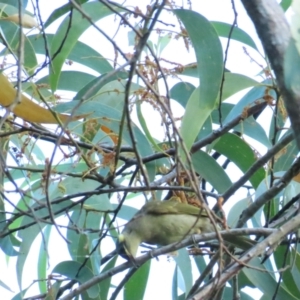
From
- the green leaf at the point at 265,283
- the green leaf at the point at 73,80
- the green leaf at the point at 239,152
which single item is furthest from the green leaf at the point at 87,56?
the green leaf at the point at 265,283

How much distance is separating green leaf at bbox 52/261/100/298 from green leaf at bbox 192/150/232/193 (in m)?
0.36

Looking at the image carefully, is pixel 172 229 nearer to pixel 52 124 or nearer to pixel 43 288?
pixel 52 124

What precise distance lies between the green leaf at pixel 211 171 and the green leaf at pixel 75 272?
364 mm

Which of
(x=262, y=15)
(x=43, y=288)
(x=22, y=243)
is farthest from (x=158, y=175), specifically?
(x=262, y=15)

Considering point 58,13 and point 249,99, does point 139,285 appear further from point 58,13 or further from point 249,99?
point 58,13

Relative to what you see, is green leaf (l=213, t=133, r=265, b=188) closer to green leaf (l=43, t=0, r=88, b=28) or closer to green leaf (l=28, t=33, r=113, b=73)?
green leaf (l=28, t=33, r=113, b=73)

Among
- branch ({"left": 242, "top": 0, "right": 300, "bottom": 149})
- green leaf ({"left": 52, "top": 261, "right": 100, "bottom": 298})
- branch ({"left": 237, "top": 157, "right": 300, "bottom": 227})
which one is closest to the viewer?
branch ({"left": 242, "top": 0, "right": 300, "bottom": 149})

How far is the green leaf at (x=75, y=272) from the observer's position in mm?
1545

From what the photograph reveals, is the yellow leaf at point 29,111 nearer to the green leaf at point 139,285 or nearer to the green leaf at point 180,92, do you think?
the green leaf at point 180,92

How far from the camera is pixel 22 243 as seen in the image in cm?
166

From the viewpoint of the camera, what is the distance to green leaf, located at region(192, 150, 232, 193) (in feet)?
5.19

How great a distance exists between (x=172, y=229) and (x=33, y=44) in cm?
67

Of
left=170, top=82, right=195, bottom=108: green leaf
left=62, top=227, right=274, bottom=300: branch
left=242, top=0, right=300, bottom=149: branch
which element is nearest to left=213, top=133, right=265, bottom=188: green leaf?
left=170, top=82, right=195, bottom=108: green leaf

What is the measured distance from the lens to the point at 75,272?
157cm
